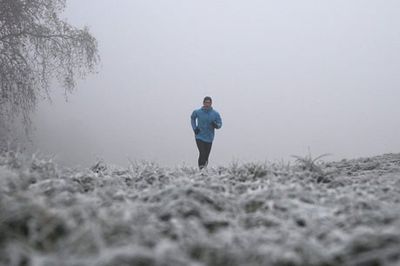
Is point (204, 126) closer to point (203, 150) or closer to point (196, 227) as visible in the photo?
point (203, 150)

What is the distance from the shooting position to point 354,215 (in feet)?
5.21

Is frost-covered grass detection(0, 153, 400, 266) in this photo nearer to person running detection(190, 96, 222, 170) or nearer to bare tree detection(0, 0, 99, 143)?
person running detection(190, 96, 222, 170)

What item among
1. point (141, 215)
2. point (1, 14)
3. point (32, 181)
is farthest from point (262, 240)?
point (1, 14)

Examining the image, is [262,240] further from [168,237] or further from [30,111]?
[30,111]

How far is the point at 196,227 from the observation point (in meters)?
1.37

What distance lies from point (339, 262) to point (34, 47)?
36.1 feet

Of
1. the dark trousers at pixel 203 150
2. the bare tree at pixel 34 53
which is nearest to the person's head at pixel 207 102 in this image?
the dark trousers at pixel 203 150

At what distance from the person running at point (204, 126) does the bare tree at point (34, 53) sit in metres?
5.11

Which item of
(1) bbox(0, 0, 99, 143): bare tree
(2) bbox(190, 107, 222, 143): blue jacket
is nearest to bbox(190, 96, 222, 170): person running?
(2) bbox(190, 107, 222, 143): blue jacket

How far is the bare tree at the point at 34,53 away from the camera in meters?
9.76

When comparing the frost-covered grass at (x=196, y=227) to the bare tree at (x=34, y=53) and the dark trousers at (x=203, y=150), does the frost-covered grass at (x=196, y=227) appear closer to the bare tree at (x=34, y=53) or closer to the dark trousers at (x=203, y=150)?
the dark trousers at (x=203, y=150)

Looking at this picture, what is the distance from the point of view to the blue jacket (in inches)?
295

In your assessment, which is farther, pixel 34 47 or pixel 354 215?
pixel 34 47

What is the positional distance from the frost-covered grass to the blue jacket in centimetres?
538
